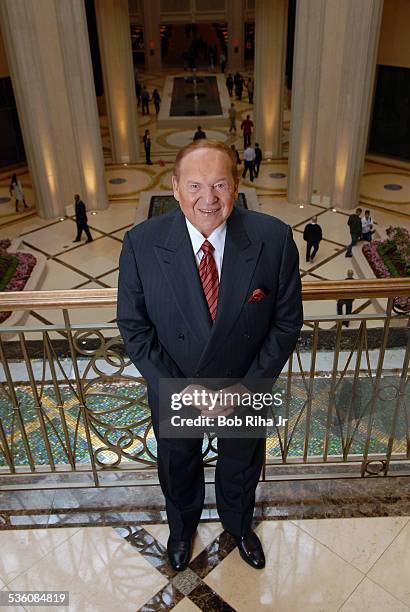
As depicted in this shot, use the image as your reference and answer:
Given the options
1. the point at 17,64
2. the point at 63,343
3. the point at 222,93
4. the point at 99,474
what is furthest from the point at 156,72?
the point at 99,474

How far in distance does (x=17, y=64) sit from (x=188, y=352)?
1010cm

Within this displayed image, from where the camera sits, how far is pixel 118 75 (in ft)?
44.9

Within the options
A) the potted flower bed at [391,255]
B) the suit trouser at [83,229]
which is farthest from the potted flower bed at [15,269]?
the potted flower bed at [391,255]

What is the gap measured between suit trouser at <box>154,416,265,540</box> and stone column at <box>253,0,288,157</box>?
13.1m

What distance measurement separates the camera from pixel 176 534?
2.31 m

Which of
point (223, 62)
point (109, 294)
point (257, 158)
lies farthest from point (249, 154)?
point (223, 62)

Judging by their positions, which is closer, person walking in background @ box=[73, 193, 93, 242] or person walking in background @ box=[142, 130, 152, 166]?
person walking in background @ box=[73, 193, 93, 242]

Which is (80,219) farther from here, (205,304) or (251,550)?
(205,304)

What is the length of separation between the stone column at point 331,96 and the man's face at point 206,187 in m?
9.61

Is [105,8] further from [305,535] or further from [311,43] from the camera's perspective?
[305,535]

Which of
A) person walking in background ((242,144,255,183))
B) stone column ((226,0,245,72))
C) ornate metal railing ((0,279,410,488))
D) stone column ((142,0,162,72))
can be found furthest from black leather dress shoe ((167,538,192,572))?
stone column ((142,0,162,72))

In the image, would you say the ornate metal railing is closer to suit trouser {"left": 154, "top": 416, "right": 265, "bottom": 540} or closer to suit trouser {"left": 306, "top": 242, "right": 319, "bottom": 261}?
suit trouser {"left": 154, "top": 416, "right": 265, "bottom": 540}

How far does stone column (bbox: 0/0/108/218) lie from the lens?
9.98 meters

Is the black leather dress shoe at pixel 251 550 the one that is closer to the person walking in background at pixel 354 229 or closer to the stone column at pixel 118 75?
the person walking in background at pixel 354 229
